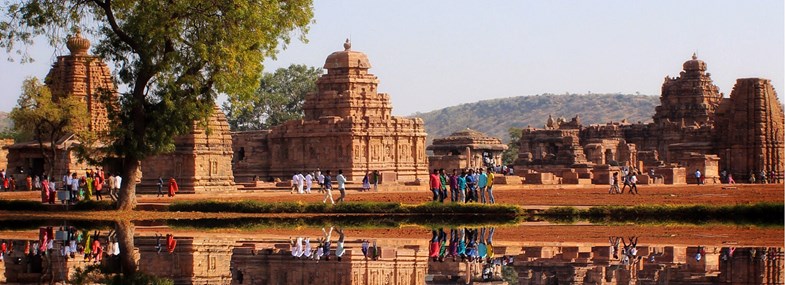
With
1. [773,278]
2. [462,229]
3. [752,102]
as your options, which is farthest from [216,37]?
Answer: [752,102]

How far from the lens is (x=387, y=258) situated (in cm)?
2411

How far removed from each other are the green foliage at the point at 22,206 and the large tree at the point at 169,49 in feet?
12.2

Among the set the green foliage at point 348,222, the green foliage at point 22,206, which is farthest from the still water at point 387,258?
the green foliage at point 22,206

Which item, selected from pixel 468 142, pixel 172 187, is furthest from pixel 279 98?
pixel 172 187

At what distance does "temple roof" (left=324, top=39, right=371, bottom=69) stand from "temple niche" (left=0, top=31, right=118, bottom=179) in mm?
13792

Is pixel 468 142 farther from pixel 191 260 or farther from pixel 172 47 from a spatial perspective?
pixel 191 260

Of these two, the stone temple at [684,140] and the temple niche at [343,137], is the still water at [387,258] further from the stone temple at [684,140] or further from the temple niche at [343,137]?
the temple niche at [343,137]

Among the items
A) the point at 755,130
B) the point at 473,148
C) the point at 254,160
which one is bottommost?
the point at 254,160

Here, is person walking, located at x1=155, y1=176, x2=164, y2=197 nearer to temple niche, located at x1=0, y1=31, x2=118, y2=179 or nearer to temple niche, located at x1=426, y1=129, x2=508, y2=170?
temple niche, located at x1=0, y1=31, x2=118, y2=179

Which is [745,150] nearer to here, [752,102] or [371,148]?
[752,102]

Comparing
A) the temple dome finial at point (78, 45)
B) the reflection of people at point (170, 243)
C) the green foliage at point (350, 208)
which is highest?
the temple dome finial at point (78, 45)

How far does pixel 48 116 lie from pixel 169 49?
26.4 m

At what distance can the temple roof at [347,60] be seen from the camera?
77.7 m

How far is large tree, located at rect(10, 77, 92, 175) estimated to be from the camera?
6212 cm
